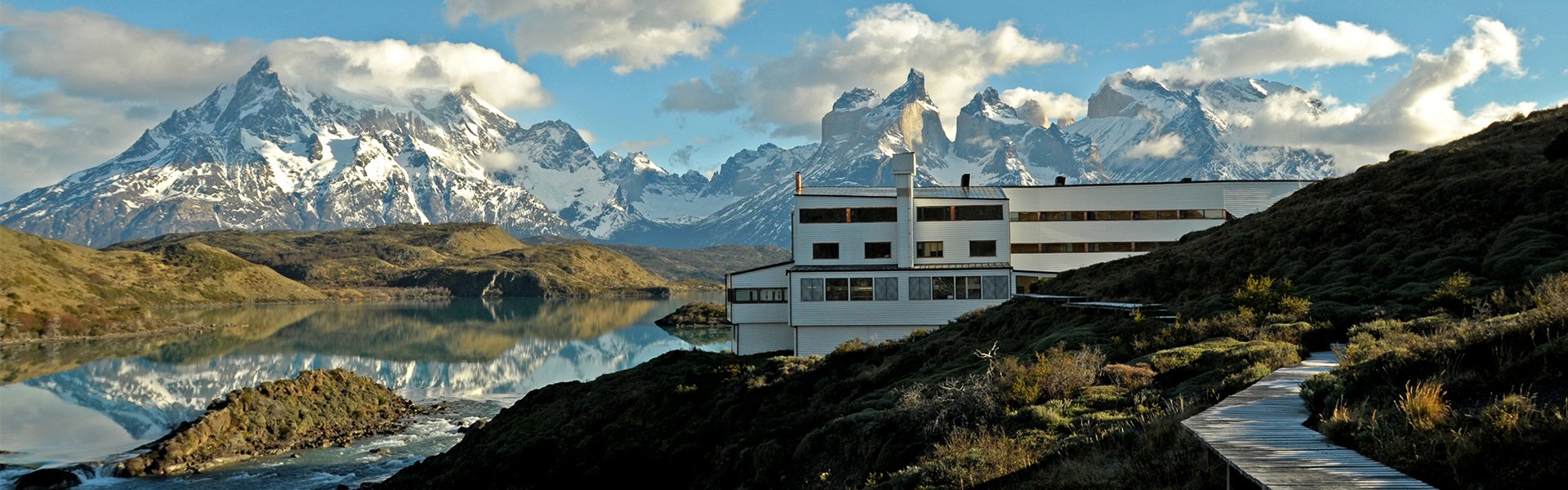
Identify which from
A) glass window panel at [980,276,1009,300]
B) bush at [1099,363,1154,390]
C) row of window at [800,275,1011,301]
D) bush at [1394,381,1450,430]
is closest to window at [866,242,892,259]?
row of window at [800,275,1011,301]

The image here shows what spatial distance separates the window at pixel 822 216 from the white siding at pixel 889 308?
596 centimetres

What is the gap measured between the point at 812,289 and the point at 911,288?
5.25 metres

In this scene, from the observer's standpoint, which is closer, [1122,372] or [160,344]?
[1122,372]

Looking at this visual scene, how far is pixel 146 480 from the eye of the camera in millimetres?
41625

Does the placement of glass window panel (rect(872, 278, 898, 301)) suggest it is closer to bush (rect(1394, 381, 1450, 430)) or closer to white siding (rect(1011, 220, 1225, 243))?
white siding (rect(1011, 220, 1225, 243))

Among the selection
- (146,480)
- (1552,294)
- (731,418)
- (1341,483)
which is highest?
(1552,294)

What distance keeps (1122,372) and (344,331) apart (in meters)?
130

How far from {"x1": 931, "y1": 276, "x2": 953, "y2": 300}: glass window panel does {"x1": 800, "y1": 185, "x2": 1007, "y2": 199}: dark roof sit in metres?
8.70

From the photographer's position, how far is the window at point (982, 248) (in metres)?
58.6

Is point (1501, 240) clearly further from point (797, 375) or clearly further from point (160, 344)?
point (160, 344)

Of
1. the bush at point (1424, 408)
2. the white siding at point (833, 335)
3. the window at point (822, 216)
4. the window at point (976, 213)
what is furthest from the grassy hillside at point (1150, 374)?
the window at point (822, 216)

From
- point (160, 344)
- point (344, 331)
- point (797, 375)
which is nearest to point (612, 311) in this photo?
point (344, 331)

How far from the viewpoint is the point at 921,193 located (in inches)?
2383

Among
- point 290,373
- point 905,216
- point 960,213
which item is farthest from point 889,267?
point 290,373
